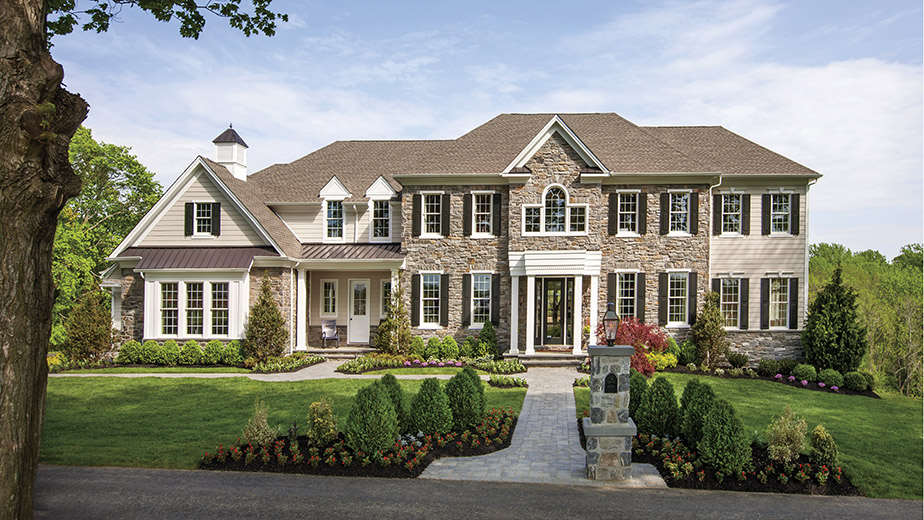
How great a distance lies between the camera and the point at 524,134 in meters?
24.4

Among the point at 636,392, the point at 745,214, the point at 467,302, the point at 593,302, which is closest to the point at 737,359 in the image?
the point at 593,302

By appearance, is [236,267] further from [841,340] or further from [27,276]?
[841,340]

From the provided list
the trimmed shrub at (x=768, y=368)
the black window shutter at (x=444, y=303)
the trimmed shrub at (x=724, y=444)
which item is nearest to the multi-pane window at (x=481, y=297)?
the black window shutter at (x=444, y=303)

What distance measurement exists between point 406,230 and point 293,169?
672 centimetres

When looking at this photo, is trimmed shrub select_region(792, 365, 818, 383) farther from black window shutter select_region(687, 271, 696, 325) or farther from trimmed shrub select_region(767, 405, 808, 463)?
trimmed shrub select_region(767, 405, 808, 463)

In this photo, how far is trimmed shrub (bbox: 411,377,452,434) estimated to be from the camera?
10.5 meters

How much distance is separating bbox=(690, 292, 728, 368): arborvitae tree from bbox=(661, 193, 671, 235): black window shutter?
2.65 m

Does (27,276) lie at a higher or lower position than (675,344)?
higher

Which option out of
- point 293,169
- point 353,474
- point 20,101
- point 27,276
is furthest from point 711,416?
point 293,169

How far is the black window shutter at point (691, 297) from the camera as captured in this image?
70.1 ft

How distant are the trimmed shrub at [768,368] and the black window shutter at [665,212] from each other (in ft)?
17.3

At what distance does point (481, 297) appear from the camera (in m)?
22.0

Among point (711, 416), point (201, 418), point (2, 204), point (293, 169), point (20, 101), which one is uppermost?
point (293, 169)

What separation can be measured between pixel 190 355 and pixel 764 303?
19.6 m
